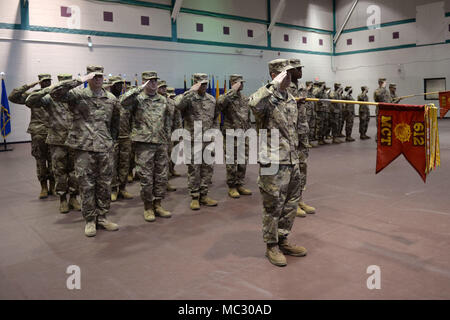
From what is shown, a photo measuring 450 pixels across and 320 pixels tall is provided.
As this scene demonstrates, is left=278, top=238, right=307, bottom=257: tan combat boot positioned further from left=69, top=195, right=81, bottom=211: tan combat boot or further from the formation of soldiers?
left=69, top=195, right=81, bottom=211: tan combat boot

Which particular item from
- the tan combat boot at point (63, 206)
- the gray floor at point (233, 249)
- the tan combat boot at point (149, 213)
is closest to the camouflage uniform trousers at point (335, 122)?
the gray floor at point (233, 249)

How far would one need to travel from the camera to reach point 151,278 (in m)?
2.83

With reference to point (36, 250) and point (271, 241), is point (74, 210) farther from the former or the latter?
point (271, 241)

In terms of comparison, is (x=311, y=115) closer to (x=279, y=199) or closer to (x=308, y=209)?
(x=308, y=209)

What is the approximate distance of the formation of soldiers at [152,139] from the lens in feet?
9.89

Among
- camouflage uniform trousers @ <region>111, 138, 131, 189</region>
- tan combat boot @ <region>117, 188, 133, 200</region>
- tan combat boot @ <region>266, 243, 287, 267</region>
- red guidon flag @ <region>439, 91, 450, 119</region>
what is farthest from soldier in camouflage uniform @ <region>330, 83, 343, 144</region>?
tan combat boot @ <region>266, 243, 287, 267</region>

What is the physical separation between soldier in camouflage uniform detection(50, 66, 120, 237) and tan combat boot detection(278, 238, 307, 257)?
1924 millimetres

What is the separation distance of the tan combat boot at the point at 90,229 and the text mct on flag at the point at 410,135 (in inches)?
119

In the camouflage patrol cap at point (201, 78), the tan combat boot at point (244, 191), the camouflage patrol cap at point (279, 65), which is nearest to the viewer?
the camouflage patrol cap at point (279, 65)

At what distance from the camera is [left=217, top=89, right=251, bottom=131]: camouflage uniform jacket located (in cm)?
520

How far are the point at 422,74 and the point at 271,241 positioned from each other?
19024 millimetres

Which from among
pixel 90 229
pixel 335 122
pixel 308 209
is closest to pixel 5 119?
pixel 90 229

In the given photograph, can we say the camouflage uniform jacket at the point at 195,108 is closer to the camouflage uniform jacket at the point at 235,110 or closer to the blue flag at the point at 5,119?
the camouflage uniform jacket at the point at 235,110

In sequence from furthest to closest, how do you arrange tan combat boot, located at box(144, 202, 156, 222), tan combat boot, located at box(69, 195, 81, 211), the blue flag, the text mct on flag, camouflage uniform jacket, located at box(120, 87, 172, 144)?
the blue flag
tan combat boot, located at box(69, 195, 81, 211)
tan combat boot, located at box(144, 202, 156, 222)
camouflage uniform jacket, located at box(120, 87, 172, 144)
the text mct on flag
